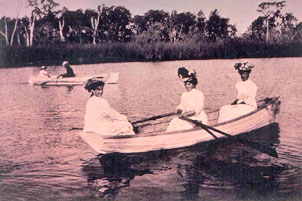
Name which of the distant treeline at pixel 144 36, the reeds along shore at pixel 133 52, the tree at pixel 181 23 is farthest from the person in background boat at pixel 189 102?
the reeds along shore at pixel 133 52

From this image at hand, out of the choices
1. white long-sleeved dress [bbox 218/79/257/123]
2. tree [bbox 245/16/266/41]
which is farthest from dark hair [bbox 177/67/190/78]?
tree [bbox 245/16/266/41]

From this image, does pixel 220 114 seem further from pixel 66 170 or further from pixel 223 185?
pixel 66 170

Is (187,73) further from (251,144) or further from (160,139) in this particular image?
(251,144)

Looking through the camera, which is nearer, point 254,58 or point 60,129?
point 60,129

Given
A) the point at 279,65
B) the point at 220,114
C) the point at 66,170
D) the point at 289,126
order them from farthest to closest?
the point at 279,65
the point at 289,126
the point at 220,114
the point at 66,170

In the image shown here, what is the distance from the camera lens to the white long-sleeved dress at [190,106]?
4914 mm

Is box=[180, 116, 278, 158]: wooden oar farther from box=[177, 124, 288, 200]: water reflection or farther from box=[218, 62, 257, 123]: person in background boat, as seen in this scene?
box=[218, 62, 257, 123]: person in background boat

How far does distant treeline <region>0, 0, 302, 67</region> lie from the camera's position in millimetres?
7578

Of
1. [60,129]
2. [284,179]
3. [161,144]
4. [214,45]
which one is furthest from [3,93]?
[284,179]

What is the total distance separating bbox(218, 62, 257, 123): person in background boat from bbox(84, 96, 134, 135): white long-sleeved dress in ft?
6.40

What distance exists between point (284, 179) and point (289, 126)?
2572 mm

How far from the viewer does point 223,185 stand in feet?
13.4

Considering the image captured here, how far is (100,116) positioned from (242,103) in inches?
99.7

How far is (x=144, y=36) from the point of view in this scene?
10.7 metres
